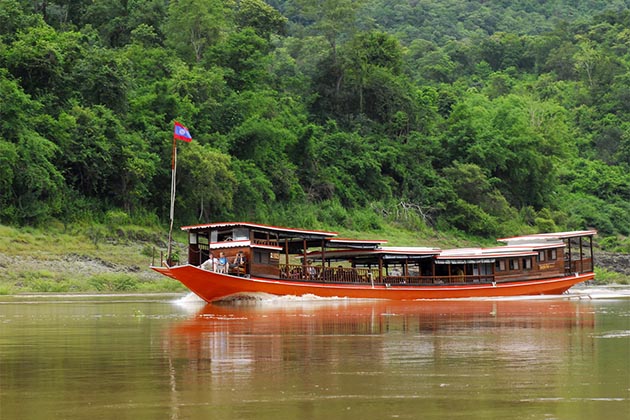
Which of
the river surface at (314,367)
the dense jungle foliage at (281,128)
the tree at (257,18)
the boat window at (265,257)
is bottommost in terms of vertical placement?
the river surface at (314,367)

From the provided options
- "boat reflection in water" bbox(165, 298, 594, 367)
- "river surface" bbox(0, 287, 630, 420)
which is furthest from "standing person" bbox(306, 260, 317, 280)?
"river surface" bbox(0, 287, 630, 420)

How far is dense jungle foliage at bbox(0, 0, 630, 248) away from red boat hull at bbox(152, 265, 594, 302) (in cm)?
1658

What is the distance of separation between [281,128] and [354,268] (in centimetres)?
2652

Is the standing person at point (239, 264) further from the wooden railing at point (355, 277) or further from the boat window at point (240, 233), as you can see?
the wooden railing at point (355, 277)

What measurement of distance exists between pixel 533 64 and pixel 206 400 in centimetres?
11432

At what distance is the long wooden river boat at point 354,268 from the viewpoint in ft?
117

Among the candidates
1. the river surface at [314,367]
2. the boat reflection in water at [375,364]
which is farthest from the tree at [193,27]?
the boat reflection in water at [375,364]

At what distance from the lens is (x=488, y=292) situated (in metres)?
42.2

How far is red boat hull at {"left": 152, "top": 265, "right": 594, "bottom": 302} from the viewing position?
34.6 meters

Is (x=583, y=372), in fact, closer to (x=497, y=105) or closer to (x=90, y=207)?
(x=90, y=207)

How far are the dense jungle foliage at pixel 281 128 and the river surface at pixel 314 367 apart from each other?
1041 inches

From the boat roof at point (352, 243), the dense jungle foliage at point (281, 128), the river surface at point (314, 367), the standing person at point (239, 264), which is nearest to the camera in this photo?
the river surface at point (314, 367)

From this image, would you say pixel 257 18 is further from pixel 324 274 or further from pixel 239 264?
pixel 239 264

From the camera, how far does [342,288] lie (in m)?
39.1
